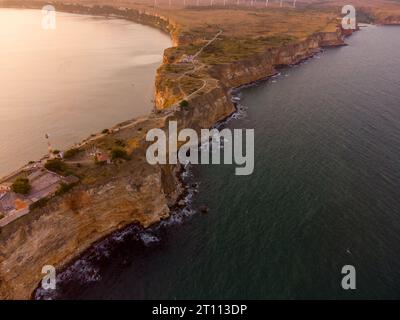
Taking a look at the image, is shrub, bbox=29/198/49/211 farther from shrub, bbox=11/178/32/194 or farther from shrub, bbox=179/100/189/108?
shrub, bbox=179/100/189/108

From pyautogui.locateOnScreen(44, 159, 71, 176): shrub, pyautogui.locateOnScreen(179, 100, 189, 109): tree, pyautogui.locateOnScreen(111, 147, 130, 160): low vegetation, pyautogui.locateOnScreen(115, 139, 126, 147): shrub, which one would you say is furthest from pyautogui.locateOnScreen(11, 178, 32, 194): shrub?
pyautogui.locateOnScreen(179, 100, 189, 109): tree

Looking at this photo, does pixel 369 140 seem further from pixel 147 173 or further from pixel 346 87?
pixel 147 173

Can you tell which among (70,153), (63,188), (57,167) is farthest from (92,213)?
(70,153)

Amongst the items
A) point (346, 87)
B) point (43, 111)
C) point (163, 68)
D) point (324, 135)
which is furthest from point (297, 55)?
point (43, 111)

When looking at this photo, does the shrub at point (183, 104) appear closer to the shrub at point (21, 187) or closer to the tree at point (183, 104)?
the tree at point (183, 104)

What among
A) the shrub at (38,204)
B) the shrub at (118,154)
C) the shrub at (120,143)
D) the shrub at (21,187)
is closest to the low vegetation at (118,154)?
the shrub at (118,154)

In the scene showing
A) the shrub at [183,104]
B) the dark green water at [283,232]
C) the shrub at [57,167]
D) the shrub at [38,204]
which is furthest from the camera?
the shrub at [183,104]

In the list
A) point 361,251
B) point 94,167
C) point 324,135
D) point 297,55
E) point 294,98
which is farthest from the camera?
point 297,55

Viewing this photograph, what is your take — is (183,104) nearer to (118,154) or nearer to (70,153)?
(118,154)

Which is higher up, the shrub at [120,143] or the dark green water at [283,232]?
the shrub at [120,143]
